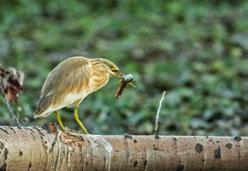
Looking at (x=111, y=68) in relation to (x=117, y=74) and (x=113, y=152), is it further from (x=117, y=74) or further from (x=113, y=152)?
(x=113, y=152)

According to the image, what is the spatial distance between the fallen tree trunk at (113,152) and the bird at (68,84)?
0.17 metres

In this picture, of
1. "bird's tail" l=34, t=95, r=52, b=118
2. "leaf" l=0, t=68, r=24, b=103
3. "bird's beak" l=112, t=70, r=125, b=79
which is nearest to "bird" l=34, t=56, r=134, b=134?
"bird's tail" l=34, t=95, r=52, b=118

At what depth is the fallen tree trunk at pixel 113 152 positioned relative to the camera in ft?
11.9

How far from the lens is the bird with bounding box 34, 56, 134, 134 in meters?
3.92

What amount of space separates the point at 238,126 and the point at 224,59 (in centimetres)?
410

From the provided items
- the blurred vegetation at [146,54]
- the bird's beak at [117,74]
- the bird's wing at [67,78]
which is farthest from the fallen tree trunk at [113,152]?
the blurred vegetation at [146,54]

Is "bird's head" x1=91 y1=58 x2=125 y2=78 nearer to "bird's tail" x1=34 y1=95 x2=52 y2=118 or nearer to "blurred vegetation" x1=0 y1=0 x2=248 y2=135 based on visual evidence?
"bird's tail" x1=34 y1=95 x2=52 y2=118

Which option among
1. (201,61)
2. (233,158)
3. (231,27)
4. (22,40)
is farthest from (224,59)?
(233,158)

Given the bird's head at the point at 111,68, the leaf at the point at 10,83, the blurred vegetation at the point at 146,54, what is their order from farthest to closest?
the blurred vegetation at the point at 146,54 → the leaf at the point at 10,83 → the bird's head at the point at 111,68

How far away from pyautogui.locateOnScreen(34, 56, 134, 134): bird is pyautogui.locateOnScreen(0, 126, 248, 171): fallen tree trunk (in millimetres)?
172

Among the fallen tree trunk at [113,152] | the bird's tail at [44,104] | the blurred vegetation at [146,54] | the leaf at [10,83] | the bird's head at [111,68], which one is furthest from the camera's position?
the blurred vegetation at [146,54]

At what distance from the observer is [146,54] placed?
12.3m

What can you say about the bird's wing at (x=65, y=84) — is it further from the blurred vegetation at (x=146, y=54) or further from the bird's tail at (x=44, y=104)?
the blurred vegetation at (x=146, y=54)

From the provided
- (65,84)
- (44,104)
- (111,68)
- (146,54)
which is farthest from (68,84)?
(146,54)
